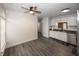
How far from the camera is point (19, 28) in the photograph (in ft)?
13.2

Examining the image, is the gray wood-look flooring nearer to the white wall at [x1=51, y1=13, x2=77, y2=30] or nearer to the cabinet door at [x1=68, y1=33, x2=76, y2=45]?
the cabinet door at [x1=68, y1=33, x2=76, y2=45]

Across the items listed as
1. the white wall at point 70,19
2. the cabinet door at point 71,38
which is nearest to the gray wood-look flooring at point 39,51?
the cabinet door at point 71,38

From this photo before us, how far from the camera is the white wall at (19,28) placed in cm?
333

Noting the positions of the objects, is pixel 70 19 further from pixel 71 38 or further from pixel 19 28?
pixel 19 28

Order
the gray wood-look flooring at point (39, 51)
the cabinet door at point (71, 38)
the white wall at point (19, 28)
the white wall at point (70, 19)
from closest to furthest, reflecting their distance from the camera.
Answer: the gray wood-look flooring at point (39, 51) < the white wall at point (19, 28) < the cabinet door at point (71, 38) < the white wall at point (70, 19)

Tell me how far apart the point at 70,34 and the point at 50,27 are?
2.36m

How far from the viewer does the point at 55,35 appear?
16.1ft

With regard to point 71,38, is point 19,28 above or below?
above

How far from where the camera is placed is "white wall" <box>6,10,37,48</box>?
10.9 feet

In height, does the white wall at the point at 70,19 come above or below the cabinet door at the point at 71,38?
above

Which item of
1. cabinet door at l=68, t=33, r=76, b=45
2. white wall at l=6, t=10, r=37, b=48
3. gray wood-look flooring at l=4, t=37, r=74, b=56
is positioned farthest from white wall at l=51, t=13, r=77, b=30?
white wall at l=6, t=10, r=37, b=48

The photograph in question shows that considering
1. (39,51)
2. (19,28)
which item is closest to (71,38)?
(39,51)

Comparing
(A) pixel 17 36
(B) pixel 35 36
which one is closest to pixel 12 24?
(A) pixel 17 36

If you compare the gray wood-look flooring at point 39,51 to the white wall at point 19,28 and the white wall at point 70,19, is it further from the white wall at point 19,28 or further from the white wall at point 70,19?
the white wall at point 70,19
